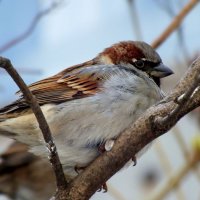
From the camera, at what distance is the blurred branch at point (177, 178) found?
352cm

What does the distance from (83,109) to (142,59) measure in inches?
20.3

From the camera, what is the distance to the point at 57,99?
2965mm

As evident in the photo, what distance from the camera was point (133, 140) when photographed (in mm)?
2365

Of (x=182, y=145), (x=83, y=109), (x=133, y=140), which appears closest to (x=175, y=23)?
(x=182, y=145)

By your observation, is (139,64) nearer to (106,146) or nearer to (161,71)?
(161,71)

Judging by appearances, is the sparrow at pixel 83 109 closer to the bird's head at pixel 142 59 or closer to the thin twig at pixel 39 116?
the bird's head at pixel 142 59

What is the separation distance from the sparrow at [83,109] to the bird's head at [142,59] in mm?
43

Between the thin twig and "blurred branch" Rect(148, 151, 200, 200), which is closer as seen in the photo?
the thin twig

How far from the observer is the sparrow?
2785mm

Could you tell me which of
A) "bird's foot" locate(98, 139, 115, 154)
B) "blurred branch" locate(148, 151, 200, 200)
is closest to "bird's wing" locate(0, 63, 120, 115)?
"bird's foot" locate(98, 139, 115, 154)

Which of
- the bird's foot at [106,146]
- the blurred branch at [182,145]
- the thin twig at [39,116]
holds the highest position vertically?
the thin twig at [39,116]

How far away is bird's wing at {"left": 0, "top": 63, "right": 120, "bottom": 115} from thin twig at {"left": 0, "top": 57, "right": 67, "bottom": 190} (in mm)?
596

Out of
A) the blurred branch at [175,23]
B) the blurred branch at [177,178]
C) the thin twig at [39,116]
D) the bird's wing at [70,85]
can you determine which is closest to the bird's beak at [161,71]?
the bird's wing at [70,85]

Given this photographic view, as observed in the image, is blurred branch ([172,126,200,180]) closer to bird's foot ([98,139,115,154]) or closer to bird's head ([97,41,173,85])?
bird's head ([97,41,173,85])
